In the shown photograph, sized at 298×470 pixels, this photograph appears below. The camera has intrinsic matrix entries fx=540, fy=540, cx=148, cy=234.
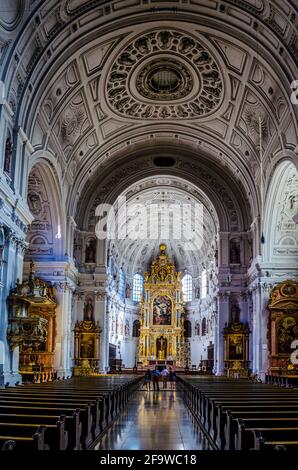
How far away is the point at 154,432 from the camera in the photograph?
30.4 feet

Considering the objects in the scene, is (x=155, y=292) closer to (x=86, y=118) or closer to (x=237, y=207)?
(x=237, y=207)

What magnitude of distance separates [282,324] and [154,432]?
53.8ft

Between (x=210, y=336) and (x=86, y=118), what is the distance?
64.0 feet

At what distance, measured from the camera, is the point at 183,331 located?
45.2 m

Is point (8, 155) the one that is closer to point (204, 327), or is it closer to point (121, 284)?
point (121, 284)

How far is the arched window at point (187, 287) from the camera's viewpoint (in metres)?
47.1

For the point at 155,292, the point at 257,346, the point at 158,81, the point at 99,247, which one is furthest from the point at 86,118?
the point at 155,292

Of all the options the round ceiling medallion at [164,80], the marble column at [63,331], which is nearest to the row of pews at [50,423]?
the marble column at [63,331]

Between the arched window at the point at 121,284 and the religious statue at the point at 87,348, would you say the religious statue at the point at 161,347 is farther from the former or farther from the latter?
the religious statue at the point at 87,348

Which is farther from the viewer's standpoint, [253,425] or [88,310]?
[88,310]

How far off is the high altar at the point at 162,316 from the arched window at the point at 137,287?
1380 mm

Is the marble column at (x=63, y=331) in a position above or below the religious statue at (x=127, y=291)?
below

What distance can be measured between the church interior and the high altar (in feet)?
17.5

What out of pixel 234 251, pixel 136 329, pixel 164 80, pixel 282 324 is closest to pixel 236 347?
pixel 282 324
